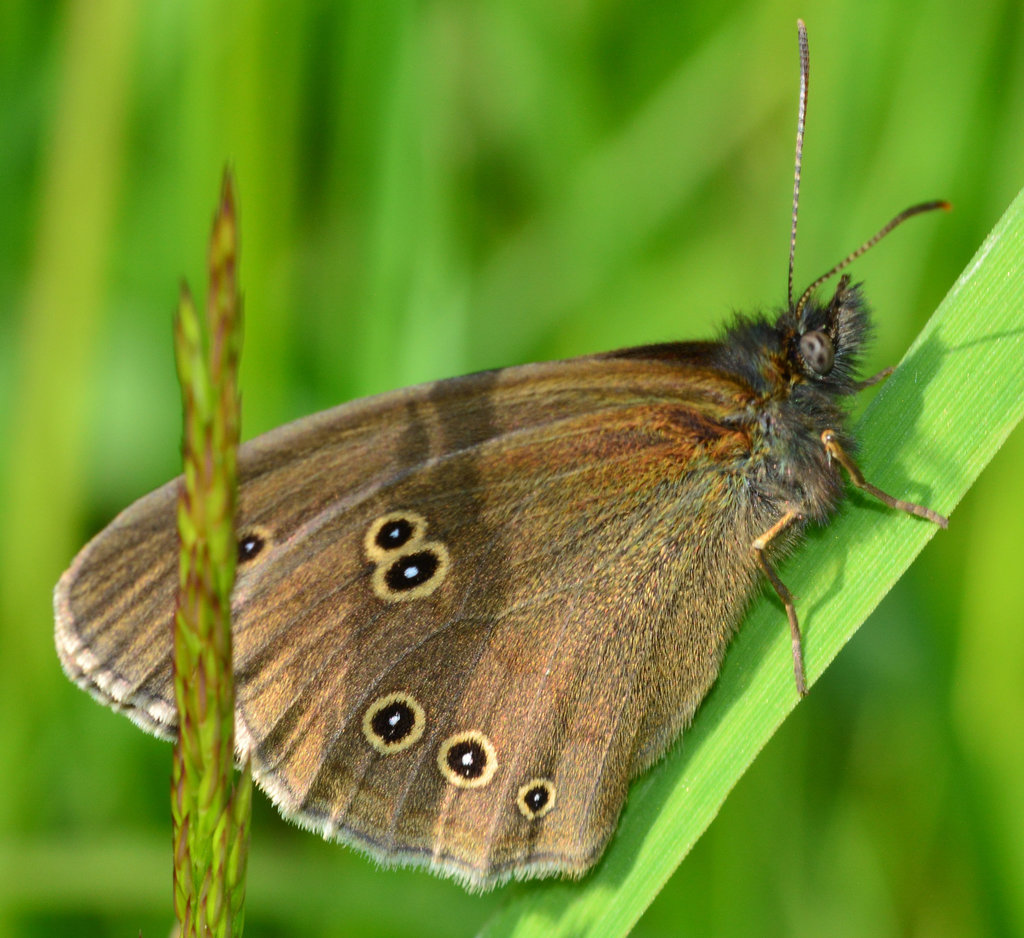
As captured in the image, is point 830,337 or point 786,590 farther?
point 830,337

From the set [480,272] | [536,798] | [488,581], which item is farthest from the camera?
[480,272]

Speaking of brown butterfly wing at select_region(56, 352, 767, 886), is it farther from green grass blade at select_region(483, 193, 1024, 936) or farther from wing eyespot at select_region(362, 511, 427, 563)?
green grass blade at select_region(483, 193, 1024, 936)

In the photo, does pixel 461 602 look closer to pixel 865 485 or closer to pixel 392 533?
pixel 392 533

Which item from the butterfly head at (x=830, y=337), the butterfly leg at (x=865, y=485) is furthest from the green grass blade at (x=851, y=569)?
the butterfly head at (x=830, y=337)

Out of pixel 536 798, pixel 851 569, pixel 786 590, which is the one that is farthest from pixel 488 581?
pixel 851 569

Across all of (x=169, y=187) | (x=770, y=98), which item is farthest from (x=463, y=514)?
(x=770, y=98)

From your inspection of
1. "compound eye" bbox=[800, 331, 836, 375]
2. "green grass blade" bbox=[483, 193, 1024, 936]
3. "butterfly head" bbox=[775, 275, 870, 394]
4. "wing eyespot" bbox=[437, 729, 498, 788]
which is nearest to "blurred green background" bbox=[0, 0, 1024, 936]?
"wing eyespot" bbox=[437, 729, 498, 788]
